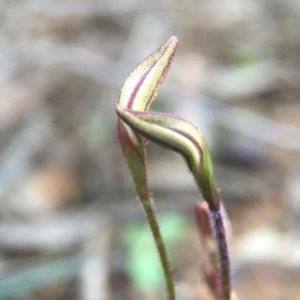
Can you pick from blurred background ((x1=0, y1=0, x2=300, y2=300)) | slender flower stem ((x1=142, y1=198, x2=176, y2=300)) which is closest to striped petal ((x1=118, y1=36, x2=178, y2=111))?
slender flower stem ((x1=142, y1=198, x2=176, y2=300))

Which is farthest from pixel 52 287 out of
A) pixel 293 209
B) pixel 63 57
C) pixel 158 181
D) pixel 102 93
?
pixel 63 57

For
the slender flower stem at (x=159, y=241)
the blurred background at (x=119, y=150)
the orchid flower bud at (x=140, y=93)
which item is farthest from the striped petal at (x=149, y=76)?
the blurred background at (x=119, y=150)

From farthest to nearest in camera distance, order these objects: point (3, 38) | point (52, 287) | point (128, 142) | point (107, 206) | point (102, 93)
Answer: point (3, 38) → point (102, 93) → point (107, 206) → point (52, 287) → point (128, 142)

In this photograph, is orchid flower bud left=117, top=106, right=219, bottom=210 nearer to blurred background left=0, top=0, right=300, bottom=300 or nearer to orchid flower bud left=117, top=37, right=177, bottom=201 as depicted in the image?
orchid flower bud left=117, top=37, right=177, bottom=201

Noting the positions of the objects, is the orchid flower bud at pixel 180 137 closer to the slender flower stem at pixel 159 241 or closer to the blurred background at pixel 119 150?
the slender flower stem at pixel 159 241

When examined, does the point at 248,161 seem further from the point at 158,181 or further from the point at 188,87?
the point at 188,87
